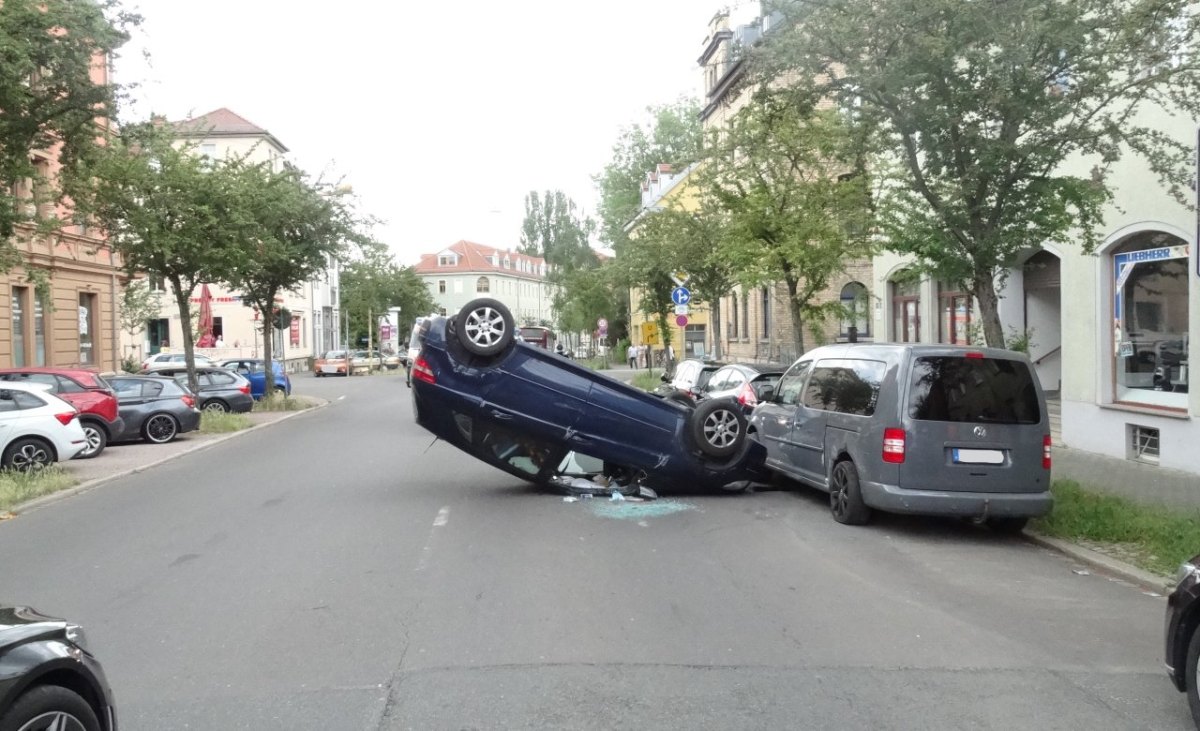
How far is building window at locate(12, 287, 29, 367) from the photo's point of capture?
28072 millimetres

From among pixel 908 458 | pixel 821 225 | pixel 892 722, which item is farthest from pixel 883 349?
pixel 821 225

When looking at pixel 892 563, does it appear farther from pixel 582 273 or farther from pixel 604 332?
pixel 582 273

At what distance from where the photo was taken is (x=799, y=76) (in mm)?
12297

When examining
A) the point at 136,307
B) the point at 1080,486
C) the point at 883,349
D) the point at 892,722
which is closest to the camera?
the point at 892,722

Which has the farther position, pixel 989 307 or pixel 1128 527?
pixel 989 307

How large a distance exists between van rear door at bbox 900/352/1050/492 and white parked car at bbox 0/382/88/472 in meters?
11.8

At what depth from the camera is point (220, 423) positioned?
23484 mm

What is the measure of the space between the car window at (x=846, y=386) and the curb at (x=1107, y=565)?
1.95 meters

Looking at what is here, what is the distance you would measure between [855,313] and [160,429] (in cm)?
1424

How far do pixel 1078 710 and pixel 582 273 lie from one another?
206 feet

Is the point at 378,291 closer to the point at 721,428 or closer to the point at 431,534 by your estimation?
the point at 721,428

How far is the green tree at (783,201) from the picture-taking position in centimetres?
1875

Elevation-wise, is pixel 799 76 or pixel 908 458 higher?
pixel 799 76

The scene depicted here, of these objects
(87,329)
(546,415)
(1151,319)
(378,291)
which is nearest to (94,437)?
(546,415)
